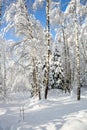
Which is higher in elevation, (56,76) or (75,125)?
(56,76)


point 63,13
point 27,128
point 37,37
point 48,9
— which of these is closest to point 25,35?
point 37,37

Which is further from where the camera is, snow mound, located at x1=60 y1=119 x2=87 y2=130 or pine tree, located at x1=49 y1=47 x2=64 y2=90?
pine tree, located at x1=49 y1=47 x2=64 y2=90

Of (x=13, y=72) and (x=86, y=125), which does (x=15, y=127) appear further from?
(x=13, y=72)

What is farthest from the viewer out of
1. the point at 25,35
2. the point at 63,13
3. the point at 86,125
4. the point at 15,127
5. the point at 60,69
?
the point at 60,69

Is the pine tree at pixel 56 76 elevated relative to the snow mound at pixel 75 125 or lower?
elevated

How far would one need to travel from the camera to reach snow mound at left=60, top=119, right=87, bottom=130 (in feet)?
31.7

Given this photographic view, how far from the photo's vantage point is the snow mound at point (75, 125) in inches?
380

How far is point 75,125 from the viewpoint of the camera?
9938 mm

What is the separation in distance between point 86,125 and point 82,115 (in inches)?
71.5

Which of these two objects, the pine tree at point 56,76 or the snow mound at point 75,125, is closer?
the snow mound at point 75,125

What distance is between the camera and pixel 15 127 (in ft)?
35.0

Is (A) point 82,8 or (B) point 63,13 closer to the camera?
(A) point 82,8

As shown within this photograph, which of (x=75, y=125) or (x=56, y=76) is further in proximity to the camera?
(x=56, y=76)

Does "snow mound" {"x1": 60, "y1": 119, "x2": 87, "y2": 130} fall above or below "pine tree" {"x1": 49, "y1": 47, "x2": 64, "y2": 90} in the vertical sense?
below
